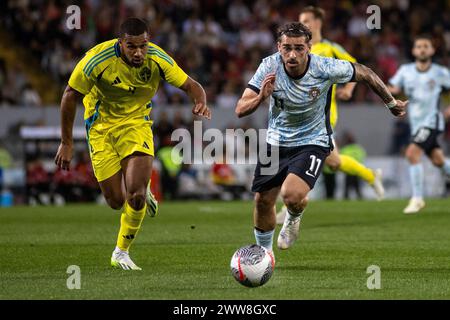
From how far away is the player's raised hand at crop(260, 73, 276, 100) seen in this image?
27.3ft

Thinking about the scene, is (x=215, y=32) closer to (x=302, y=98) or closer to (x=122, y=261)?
(x=302, y=98)

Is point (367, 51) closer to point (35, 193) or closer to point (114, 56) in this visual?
point (35, 193)

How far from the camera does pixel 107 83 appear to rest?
9.46 metres

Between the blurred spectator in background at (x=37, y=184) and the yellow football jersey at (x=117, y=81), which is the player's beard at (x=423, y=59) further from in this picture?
the blurred spectator in background at (x=37, y=184)

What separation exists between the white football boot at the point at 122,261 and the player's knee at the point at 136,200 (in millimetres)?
437

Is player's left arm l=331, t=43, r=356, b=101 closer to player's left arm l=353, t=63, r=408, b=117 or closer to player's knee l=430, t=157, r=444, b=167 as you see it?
player's knee l=430, t=157, r=444, b=167

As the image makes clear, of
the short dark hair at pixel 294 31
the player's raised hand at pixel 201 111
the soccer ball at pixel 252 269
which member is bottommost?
the soccer ball at pixel 252 269

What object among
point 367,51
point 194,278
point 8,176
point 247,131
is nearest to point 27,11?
point 8,176

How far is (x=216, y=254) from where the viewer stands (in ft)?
34.5

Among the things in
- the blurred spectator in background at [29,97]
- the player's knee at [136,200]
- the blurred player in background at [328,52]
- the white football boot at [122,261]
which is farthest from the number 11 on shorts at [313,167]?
the blurred spectator in background at [29,97]

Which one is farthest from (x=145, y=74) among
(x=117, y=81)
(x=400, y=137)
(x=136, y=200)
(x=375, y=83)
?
(x=400, y=137)

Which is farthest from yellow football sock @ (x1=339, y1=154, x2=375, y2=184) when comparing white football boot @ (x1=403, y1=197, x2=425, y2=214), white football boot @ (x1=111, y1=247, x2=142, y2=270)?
white football boot @ (x1=111, y1=247, x2=142, y2=270)

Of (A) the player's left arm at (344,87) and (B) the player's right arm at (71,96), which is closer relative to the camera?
(B) the player's right arm at (71,96)

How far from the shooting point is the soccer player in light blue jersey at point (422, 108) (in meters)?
15.5
